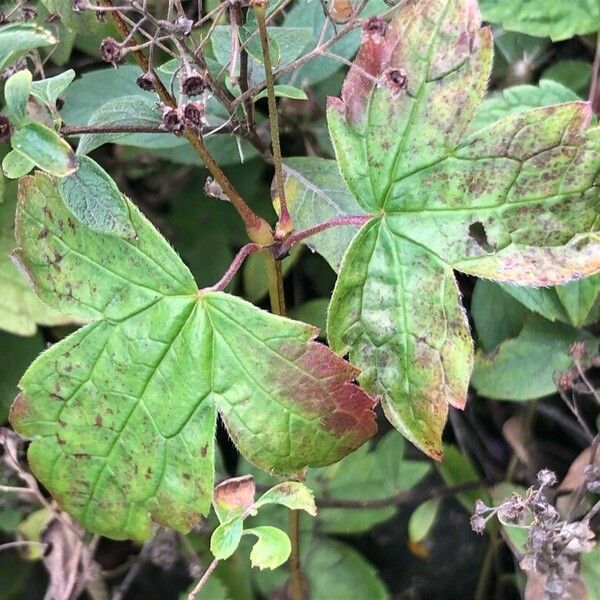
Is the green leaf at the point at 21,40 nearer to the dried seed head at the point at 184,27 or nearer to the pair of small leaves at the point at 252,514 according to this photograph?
the dried seed head at the point at 184,27

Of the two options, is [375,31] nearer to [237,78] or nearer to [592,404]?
[237,78]

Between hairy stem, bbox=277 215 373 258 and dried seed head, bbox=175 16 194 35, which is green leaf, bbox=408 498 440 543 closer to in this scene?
hairy stem, bbox=277 215 373 258

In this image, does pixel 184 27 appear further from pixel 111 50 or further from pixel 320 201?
pixel 320 201

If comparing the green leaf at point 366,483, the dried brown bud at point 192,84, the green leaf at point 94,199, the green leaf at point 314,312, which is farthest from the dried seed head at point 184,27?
the green leaf at point 366,483

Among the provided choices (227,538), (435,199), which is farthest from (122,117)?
(227,538)

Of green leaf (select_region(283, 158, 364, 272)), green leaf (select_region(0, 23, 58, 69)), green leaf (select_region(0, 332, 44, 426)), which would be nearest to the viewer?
green leaf (select_region(0, 23, 58, 69))

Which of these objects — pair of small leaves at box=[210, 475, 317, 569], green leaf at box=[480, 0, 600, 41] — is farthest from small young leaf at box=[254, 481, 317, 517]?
green leaf at box=[480, 0, 600, 41]
